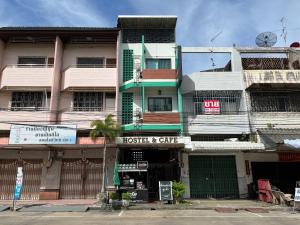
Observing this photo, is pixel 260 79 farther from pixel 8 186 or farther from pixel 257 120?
pixel 8 186

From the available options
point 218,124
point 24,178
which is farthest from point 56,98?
point 218,124

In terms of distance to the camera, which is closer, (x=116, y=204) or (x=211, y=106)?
(x=116, y=204)

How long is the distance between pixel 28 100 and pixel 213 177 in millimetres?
Result: 15558

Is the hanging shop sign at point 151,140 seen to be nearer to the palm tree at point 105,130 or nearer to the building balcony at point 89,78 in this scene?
the palm tree at point 105,130

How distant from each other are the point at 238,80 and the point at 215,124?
4.08 metres

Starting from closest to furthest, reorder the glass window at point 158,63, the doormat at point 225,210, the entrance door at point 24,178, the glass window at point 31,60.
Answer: the doormat at point 225,210 < the entrance door at point 24,178 < the glass window at point 31,60 < the glass window at point 158,63

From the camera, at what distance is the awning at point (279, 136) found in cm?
2191

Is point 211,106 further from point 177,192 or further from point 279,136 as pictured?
point 177,192

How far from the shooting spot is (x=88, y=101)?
2542cm

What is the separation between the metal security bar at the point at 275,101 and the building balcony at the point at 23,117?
52.3 feet

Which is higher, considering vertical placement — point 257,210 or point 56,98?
point 56,98

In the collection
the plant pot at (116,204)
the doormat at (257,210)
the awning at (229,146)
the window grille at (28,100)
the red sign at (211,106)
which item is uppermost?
the window grille at (28,100)

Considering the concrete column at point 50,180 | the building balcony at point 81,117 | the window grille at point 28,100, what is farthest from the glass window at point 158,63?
the concrete column at point 50,180

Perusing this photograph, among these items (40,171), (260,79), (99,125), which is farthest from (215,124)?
(40,171)
